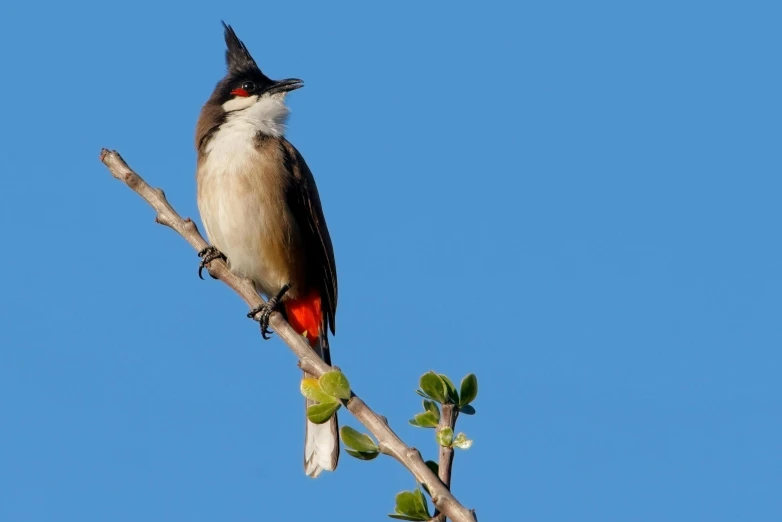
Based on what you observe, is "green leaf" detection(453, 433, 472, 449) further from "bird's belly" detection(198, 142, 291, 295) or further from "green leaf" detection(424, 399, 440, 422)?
"bird's belly" detection(198, 142, 291, 295)

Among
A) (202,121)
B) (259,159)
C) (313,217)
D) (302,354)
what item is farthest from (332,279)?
(302,354)

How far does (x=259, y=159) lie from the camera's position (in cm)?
549

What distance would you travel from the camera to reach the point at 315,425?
441 centimetres

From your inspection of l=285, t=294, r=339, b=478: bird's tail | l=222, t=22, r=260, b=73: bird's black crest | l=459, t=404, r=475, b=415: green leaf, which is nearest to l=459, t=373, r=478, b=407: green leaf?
l=459, t=404, r=475, b=415: green leaf

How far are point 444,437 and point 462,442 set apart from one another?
1.3 inches

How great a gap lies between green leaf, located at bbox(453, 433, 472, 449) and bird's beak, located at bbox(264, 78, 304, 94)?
4632 mm

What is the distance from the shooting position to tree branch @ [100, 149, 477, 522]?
5.25 feet

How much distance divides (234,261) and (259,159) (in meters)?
0.59

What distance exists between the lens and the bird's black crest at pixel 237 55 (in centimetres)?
625

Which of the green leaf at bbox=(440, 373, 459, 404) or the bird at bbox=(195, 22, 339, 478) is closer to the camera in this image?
the green leaf at bbox=(440, 373, 459, 404)

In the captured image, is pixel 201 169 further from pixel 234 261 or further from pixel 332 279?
pixel 332 279

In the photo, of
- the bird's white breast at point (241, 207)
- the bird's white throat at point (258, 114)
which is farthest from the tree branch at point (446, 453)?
the bird's white throat at point (258, 114)

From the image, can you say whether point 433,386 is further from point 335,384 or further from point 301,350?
point 301,350

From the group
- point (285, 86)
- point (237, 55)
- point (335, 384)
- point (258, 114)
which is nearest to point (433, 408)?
point (335, 384)
